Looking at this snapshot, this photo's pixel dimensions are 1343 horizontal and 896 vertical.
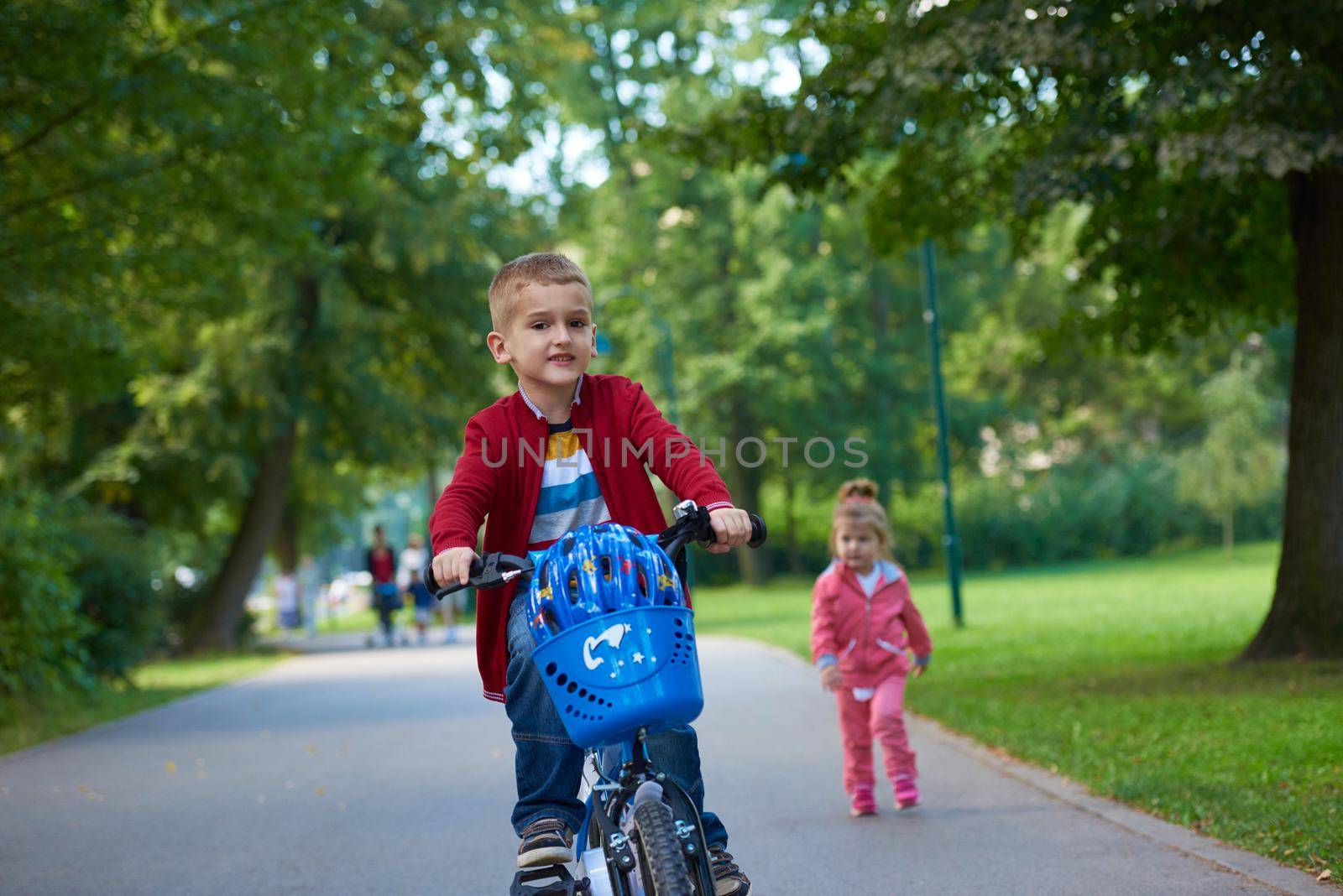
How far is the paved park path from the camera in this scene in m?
5.83

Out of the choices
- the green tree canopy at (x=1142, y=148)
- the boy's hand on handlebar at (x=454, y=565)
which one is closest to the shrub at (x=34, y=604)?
the green tree canopy at (x=1142, y=148)

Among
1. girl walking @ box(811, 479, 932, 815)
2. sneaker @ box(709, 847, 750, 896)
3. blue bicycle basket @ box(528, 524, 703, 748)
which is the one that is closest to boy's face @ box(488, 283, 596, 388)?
blue bicycle basket @ box(528, 524, 703, 748)

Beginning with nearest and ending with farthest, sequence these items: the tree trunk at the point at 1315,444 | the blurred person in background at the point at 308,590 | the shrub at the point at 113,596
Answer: the tree trunk at the point at 1315,444 → the shrub at the point at 113,596 → the blurred person in background at the point at 308,590

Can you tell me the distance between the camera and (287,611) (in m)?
38.7

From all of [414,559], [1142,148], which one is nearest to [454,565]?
[1142,148]

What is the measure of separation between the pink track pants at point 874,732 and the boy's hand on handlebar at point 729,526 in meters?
3.86

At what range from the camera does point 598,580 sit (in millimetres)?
3225

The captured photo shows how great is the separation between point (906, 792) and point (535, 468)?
4017 mm

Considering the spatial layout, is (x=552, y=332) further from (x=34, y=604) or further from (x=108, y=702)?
(x=108, y=702)

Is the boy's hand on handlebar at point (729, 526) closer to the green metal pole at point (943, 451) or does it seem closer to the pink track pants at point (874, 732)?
the pink track pants at point (874, 732)

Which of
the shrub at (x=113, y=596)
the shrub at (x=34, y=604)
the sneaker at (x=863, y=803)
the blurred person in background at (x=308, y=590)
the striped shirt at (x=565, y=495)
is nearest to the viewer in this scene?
the striped shirt at (x=565, y=495)

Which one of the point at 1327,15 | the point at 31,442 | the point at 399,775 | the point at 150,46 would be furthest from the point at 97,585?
the point at 1327,15

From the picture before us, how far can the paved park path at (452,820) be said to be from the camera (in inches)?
229

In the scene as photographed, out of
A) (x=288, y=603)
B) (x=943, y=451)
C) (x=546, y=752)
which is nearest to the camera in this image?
(x=546, y=752)
